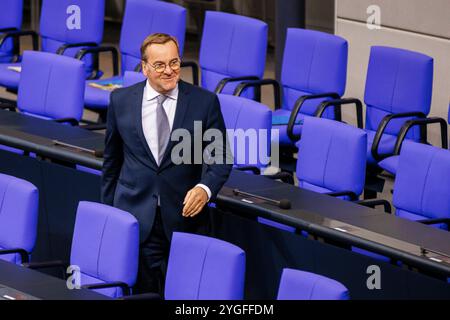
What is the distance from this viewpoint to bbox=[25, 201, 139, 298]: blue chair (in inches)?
178

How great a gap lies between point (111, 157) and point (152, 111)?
260mm

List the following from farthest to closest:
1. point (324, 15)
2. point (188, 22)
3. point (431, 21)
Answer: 1. point (188, 22)
2. point (324, 15)
3. point (431, 21)

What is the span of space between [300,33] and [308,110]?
45cm

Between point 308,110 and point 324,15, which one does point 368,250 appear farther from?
point 324,15

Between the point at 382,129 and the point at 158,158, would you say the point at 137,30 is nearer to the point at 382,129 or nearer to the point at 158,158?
the point at 382,129

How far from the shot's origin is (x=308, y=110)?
6.95m

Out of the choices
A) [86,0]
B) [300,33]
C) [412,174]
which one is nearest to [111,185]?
[412,174]

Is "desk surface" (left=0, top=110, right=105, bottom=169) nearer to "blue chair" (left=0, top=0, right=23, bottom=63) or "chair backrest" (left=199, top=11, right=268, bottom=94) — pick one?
"chair backrest" (left=199, top=11, right=268, bottom=94)

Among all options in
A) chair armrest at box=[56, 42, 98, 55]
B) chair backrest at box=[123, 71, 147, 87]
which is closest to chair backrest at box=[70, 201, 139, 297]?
chair backrest at box=[123, 71, 147, 87]

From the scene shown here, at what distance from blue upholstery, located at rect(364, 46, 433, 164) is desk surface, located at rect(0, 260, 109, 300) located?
2.46 m

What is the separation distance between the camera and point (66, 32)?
7.96 metres

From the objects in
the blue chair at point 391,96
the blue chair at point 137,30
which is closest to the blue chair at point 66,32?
the blue chair at point 137,30

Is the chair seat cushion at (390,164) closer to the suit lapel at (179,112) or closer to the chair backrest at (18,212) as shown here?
the suit lapel at (179,112)

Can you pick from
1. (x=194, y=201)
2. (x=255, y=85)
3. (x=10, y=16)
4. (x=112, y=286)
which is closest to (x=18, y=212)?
(x=112, y=286)
